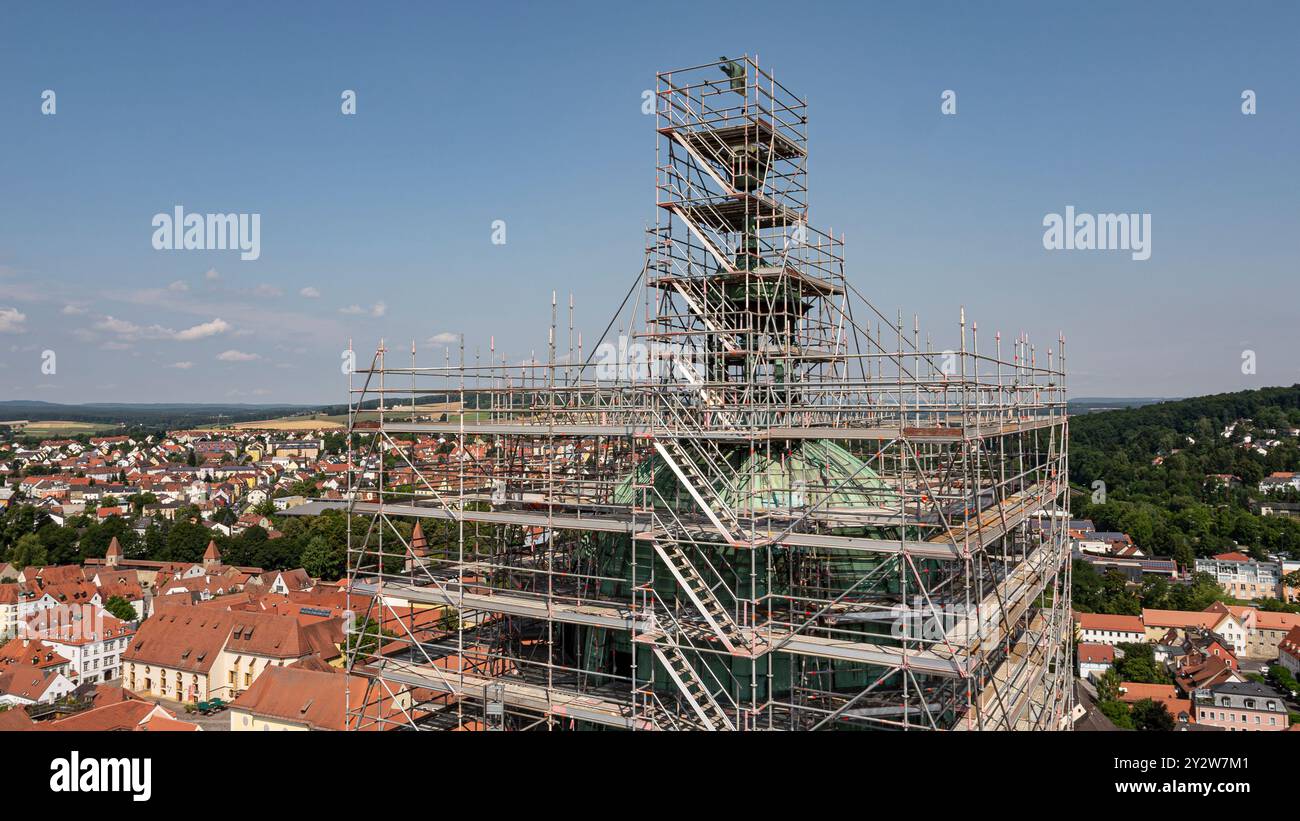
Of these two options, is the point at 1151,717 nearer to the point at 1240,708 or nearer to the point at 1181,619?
the point at 1240,708

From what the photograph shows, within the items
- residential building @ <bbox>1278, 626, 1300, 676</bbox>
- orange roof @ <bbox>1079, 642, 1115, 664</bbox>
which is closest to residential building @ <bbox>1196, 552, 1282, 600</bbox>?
residential building @ <bbox>1278, 626, 1300, 676</bbox>

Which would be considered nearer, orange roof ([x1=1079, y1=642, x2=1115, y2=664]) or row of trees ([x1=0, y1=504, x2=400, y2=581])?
orange roof ([x1=1079, y1=642, x2=1115, y2=664])

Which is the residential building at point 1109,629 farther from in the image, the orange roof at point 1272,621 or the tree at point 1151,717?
the tree at point 1151,717

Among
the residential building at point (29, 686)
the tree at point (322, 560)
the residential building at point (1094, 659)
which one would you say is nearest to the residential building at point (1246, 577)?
the residential building at point (1094, 659)

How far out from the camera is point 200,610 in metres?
60.0

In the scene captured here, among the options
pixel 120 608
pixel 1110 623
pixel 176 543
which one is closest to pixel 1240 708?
pixel 1110 623

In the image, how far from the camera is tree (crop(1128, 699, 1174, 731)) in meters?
50.2

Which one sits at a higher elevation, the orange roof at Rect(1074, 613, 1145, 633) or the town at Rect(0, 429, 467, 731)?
the town at Rect(0, 429, 467, 731)

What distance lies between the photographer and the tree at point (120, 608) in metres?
71.9

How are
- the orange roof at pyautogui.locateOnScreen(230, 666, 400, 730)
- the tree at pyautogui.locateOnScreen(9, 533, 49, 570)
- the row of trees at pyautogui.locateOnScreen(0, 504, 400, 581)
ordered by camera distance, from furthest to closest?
the tree at pyautogui.locateOnScreen(9, 533, 49, 570) < the row of trees at pyautogui.locateOnScreen(0, 504, 400, 581) < the orange roof at pyautogui.locateOnScreen(230, 666, 400, 730)

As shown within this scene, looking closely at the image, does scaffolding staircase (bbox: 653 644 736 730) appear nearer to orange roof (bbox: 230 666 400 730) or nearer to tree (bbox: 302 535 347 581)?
orange roof (bbox: 230 666 400 730)

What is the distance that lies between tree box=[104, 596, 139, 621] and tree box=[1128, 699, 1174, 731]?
73.6m

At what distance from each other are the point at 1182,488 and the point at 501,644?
12968 cm
